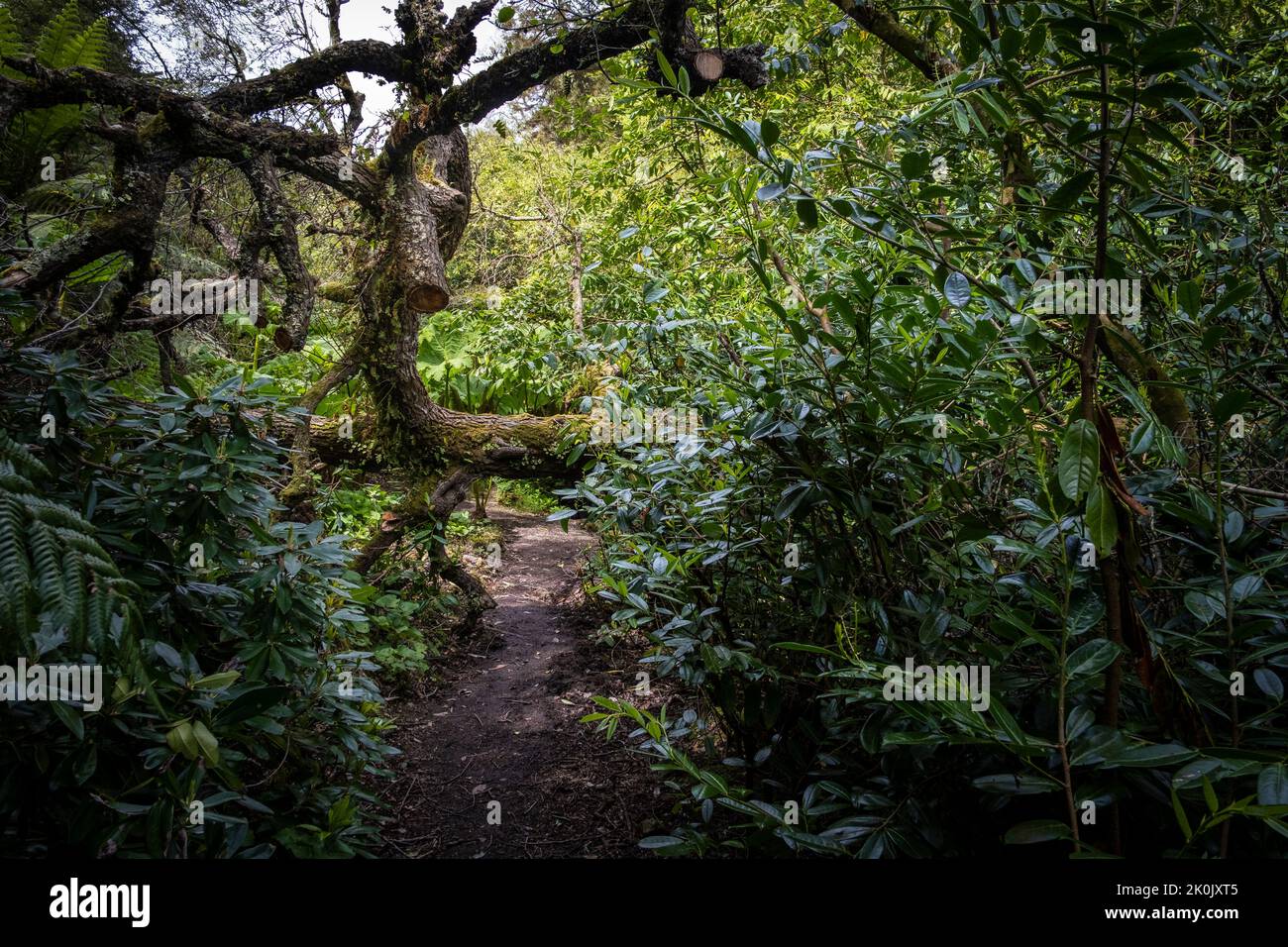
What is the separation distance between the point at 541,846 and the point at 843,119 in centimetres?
435

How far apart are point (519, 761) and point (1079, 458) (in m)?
2.95

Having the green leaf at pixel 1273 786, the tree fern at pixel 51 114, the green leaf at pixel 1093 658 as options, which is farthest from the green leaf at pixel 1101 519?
the tree fern at pixel 51 114

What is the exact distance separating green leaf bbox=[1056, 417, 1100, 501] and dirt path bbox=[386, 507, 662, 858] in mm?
2078

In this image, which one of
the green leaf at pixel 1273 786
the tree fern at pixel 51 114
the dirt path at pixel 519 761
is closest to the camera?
the green leaf at pixel 1273 786

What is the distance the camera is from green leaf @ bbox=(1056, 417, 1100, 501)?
92cm

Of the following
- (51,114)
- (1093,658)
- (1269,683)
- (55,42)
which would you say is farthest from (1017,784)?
(55,42)

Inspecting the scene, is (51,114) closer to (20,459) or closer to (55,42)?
(55,42)

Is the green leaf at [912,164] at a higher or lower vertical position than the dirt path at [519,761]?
higher

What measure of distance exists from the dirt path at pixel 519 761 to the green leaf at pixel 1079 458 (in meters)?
2.08

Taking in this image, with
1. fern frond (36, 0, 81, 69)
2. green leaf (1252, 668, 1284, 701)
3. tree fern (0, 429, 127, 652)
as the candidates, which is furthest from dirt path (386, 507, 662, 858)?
fern frond (36, 0, 81, 69)

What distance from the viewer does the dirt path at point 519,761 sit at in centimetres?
261

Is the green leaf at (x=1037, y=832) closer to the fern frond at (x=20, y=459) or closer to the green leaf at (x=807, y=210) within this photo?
the green leaf at (x=807, y=210)

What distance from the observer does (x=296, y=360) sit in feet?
20.5
